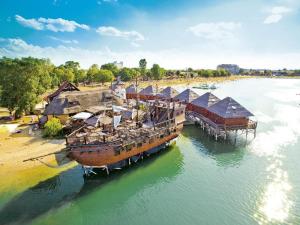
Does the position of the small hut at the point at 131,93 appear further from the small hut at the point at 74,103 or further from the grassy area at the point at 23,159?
the grassy area at the point at 23,159

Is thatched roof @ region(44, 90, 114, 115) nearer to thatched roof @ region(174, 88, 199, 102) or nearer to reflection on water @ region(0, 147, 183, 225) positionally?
thatched roof @ region(174, 88, 199, 102)

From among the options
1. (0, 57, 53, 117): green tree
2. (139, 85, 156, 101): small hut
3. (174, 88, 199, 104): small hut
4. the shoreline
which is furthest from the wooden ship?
(139, 85, 156, 101): small hut

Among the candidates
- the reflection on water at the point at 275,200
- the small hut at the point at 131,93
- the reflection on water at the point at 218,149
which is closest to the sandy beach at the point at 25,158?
the reflection on water at the point at 218,149

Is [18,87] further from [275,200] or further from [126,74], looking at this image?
[126,74]

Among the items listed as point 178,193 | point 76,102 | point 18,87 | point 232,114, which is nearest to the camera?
point 178,193

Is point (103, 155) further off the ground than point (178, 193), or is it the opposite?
point (103, 155)

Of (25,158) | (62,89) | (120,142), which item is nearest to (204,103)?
(120,142)

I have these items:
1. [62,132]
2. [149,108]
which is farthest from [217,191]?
[62,132]

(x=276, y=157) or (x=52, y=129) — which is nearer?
(x=276, y=157)
